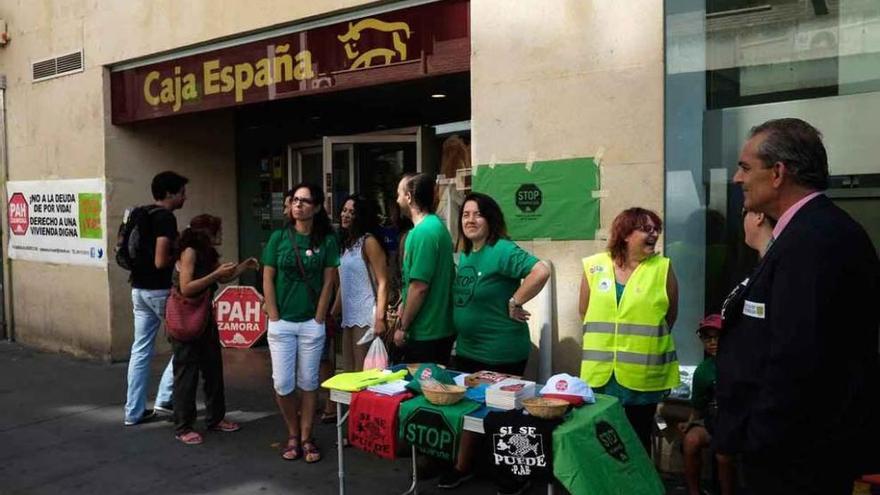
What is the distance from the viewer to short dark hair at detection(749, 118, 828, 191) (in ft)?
6.51

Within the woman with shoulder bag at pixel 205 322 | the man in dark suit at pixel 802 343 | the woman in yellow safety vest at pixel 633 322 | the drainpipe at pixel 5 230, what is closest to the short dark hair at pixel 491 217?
the woman in yellow safety vest at pixel 633 322

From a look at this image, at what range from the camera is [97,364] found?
802cm

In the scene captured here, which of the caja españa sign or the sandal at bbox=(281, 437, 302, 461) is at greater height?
the caja españa sign

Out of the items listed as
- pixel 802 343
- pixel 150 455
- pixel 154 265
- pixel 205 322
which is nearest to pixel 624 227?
pixel 802 343

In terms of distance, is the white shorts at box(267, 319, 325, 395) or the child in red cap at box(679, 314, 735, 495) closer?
the child in red cap at box(679, 314, 735, 495)

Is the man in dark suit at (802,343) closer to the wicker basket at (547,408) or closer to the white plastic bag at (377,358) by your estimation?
the wicker basket at (547,408)

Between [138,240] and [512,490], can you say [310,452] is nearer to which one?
[512,490]

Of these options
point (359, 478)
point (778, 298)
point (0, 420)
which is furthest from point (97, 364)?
point (778, 298)

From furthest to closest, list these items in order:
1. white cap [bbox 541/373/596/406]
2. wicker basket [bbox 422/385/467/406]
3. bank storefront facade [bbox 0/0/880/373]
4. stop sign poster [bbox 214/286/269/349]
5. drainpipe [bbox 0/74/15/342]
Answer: drainpipe [bbox 0/74/15/342]
stop sign poster [bbox 214/286/269/349]
bank storefront facade [bbox 0/0/880/373]
wicker basket [bbox 422/385/467/406]
white cap [bbox 541/373/596/406]

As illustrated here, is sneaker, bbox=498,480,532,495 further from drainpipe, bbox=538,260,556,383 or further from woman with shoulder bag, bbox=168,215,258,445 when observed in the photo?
woman with shoulder bag, bbox=168,215,258,445

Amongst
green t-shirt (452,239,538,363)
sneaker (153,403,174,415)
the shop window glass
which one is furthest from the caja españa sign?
sneaker (153,403,174,415)

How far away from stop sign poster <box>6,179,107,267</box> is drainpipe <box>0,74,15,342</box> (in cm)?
10

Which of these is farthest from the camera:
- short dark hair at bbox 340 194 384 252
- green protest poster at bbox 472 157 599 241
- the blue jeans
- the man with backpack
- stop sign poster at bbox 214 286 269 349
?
stop sign poster at bbox 214 286 269 349

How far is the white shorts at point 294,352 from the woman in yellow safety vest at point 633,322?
1.83m
